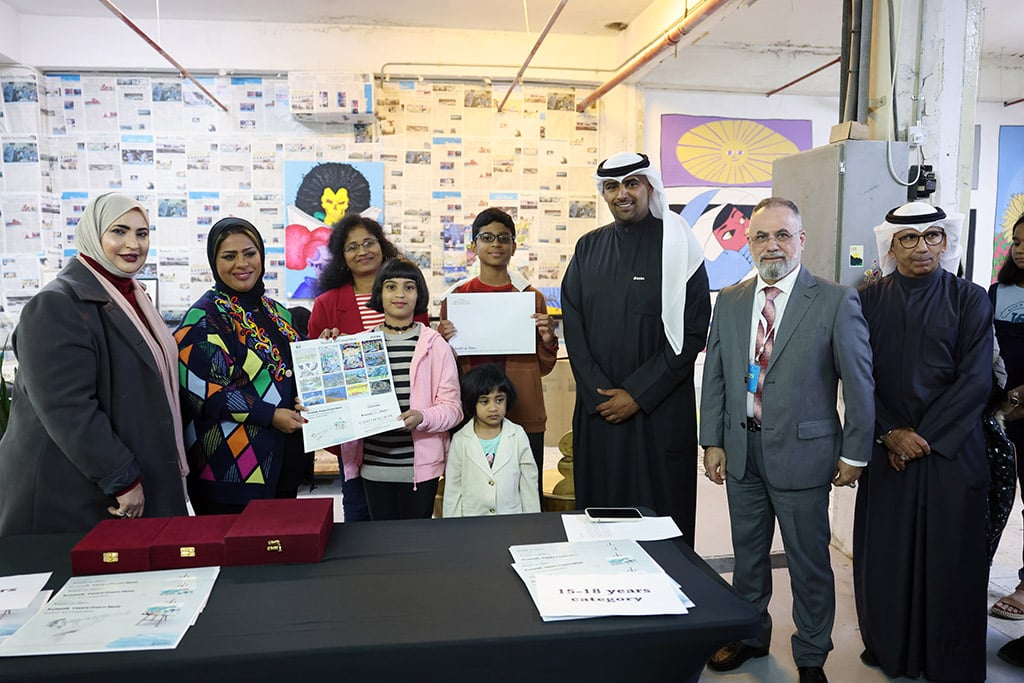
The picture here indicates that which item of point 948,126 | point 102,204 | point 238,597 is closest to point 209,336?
point 102,204

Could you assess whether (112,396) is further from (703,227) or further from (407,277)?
(703,227)

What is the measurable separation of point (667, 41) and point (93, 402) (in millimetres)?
4306

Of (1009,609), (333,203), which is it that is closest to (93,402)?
(1009,609)

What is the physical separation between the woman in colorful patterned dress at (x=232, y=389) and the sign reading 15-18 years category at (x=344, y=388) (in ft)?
0.27

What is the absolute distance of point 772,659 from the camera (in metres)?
2.66

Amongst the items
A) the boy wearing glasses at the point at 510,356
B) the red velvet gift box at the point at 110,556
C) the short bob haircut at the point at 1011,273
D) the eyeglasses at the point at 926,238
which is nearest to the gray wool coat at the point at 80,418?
the red velvet gift box at the point at 110,556

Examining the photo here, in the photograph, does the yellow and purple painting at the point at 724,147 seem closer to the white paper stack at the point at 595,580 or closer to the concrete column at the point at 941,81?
the concrete column at the point at 941,81

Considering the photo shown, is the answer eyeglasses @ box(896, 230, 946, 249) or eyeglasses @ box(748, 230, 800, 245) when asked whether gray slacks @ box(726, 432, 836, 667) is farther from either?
Answer: eyeglasses @ box(896, 230, 946, 249)

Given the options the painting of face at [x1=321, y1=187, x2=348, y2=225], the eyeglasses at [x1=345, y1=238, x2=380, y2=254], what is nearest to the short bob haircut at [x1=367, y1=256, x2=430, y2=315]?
the eyeglasses at [x1=345, y1=238, x2=380, y2=254]

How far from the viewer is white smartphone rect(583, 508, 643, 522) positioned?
1.81 meters

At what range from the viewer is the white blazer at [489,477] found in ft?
8.09

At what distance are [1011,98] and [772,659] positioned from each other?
279 inches

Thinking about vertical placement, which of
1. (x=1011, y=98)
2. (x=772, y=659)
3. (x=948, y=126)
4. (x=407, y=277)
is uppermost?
(x=1011, y=98)

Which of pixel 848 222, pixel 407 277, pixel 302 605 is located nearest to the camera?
pixel 302 605
